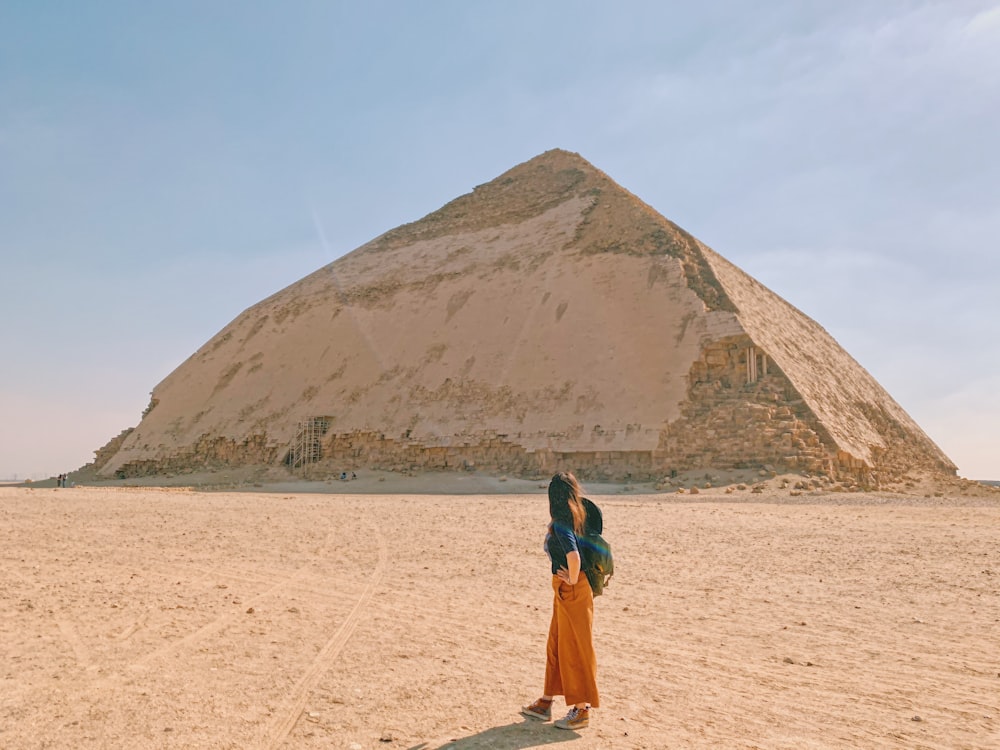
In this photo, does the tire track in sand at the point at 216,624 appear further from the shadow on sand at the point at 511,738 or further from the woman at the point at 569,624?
the woman at the point at 569,624

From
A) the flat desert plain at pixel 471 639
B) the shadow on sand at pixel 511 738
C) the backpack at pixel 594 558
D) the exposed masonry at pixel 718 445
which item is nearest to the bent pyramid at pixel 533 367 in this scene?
the exposed masonry at pixel 718 445

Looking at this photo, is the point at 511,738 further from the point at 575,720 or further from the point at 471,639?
the point at 471,639

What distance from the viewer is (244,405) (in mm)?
28594

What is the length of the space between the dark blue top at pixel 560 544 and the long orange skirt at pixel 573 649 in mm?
89

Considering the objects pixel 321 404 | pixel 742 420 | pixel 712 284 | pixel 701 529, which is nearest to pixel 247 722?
pixel 701 529

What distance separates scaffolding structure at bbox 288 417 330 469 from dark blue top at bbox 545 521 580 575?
2221cm

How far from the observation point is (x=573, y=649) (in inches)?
138

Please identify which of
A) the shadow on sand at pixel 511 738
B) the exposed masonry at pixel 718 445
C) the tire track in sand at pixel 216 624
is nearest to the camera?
the shadow on sand at pixel 511 738

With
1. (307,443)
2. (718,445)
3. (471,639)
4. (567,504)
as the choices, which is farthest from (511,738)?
(307,443)

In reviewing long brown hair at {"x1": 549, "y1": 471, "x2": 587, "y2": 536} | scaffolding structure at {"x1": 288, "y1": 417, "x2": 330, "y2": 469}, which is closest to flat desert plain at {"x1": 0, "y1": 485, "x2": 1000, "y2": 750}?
long brown hair at {"x1": 549, "y1": 471, "x2": 587, "y2": 536}

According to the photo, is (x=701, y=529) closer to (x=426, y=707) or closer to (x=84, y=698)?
(x=426, y=707)

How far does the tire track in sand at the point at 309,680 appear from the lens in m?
3.27

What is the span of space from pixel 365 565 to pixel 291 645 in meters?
2.87

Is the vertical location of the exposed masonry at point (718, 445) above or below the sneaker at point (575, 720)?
above
